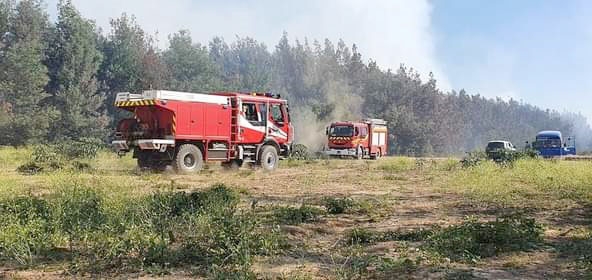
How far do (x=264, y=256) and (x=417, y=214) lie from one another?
4293 mm

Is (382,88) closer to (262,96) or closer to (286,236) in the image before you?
(262,96)

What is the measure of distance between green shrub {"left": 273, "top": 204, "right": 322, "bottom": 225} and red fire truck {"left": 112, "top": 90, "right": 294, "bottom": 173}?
890cm

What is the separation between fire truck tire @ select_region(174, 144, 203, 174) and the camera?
56.6 ft

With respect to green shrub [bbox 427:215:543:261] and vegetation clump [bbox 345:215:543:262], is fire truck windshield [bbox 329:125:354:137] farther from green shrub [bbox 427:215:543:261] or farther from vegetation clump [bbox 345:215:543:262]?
green shrub [bbox 427:215:543:261]

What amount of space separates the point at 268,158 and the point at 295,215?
462 inches

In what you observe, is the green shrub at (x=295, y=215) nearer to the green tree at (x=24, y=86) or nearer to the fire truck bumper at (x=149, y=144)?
the fire truck bumper at (x=149, y=144)

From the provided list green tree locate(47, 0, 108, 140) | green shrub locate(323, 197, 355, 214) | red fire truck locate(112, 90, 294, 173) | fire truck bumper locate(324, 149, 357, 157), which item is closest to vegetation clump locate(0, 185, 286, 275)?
green shrub locate(323, 197, 355, 214)

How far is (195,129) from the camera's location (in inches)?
695

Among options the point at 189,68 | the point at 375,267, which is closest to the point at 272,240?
the point at 375,267

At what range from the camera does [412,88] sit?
81.0 m

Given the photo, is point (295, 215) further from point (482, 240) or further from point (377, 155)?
point (377, 155)

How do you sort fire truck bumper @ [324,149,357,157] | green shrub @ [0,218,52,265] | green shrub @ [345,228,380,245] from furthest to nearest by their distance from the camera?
fire truck bumper @ [324,149,357,157] < green shrub @ [345,228,380,245] < green shrub @ [0,218,52,265]

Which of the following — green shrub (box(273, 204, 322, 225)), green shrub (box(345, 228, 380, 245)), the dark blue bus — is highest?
the dark blue bus

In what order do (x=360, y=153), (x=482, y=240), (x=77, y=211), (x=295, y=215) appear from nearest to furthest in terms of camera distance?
(x=482, y=240), (x=77, y=211), (x=295, y=215), (x=360, y=153)
